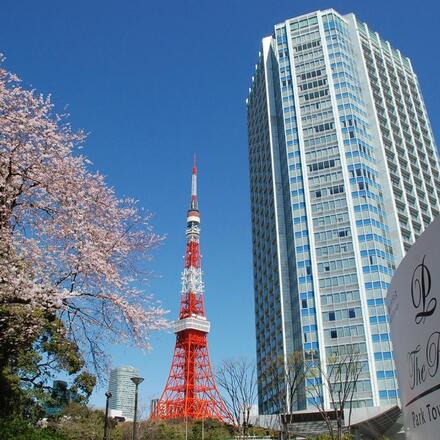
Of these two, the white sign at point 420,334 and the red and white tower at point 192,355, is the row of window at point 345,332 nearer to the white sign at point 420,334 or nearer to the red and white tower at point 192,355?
the red and white tower at point 192,355

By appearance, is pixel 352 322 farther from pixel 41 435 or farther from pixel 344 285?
pixel 41 435

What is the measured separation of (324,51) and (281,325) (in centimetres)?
3649

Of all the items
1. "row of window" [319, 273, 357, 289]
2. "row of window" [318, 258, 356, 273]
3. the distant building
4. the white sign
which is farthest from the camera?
"row of window" [318, 258, 356, 273]

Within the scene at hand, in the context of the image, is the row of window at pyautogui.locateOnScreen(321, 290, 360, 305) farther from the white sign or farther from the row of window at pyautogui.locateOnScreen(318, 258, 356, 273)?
the white sign

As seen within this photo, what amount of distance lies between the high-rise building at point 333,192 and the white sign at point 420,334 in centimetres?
4001

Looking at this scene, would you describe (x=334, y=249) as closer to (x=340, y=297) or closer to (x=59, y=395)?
(x=340, y=297)

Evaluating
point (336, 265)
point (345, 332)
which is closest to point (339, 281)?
point (336, 265)

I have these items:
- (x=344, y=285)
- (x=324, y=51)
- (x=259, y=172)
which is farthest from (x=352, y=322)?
(x=324, y=51)

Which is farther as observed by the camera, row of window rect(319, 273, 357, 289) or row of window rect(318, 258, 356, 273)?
row of window rect(318, 258, 356, 273)

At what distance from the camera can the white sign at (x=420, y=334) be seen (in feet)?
23.3

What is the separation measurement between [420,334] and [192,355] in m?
60.0

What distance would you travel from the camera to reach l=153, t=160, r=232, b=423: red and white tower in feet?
195

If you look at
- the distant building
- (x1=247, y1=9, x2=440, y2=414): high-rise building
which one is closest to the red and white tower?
(x1=247, y1=9, x2=440, y2=414): high-rise building

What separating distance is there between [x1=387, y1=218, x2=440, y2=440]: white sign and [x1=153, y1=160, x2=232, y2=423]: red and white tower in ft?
165
